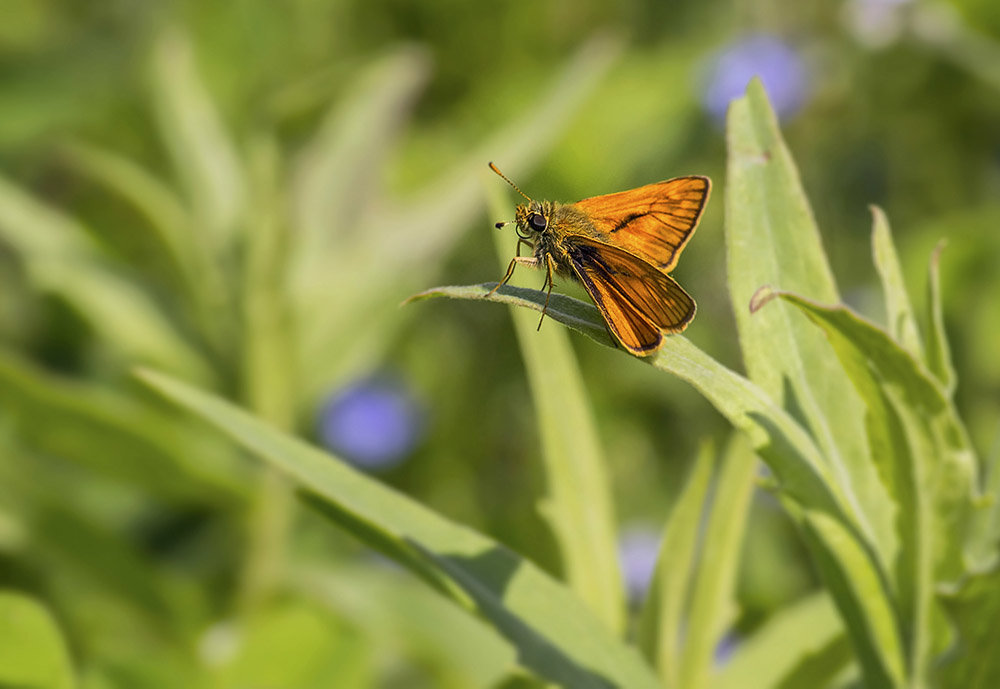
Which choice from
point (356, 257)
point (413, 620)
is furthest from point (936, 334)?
point (356, 257)

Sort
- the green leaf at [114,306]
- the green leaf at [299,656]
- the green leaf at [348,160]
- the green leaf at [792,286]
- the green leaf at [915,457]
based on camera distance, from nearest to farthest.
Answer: the green leaf at [915,457] < the green leaf at [792,286] < the green leaf at [299,656] < the green leaf at [114,306] < the green leaf at [348,160]

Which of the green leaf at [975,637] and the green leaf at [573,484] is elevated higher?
the green leaf at [573,484]

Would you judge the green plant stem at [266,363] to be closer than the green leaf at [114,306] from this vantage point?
Yes

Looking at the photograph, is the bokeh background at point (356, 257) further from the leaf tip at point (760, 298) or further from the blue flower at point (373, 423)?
the leaf tip at point (760, 298)

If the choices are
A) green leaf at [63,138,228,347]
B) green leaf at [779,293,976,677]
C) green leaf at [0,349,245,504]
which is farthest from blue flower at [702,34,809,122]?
green leaf at [779,293,976,677]

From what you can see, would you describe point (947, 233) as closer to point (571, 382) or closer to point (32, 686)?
point (571, 382)

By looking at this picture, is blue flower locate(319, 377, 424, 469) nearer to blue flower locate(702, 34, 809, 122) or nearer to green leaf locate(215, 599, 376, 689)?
blue flower locate(702, 34, 809, 122)

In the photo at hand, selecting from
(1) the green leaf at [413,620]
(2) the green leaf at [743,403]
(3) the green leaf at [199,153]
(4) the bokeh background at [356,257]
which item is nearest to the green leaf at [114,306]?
(4) the bokeh background at [356,257]
